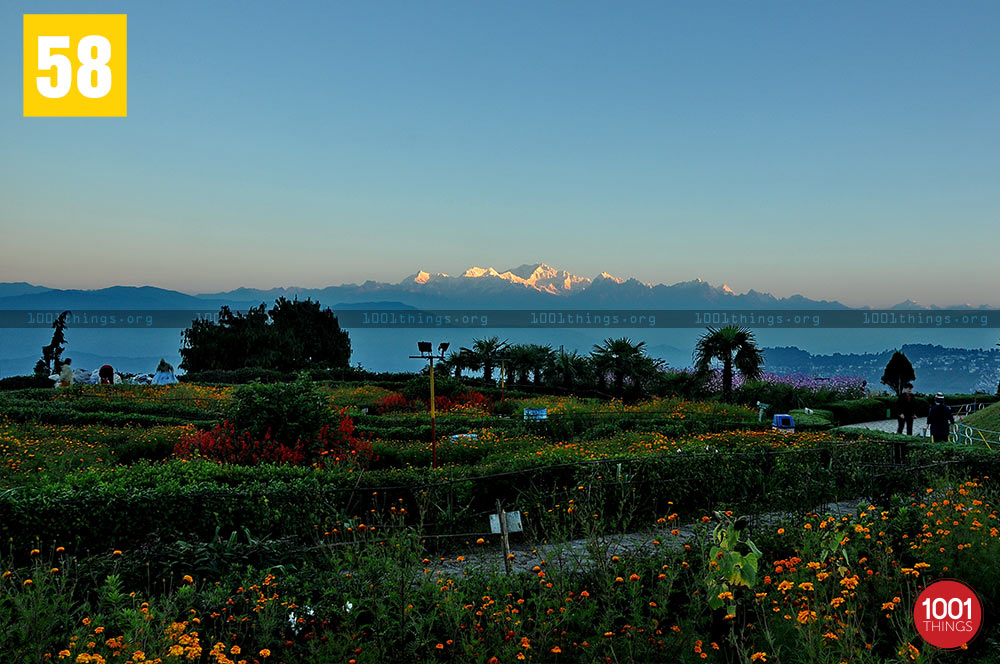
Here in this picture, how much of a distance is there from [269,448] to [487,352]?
2037cm

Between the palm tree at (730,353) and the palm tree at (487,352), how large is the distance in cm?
938

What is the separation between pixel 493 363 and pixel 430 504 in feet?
75.4

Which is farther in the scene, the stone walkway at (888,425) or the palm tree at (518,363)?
the palm tree at (518,363)

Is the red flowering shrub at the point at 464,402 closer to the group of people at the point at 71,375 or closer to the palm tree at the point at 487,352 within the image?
the palm tree at the point at 487,352

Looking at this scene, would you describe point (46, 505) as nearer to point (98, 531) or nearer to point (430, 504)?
point (98, 531)

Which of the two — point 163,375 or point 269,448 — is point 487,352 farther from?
point 269,448

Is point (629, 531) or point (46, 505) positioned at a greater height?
point (46, 505)

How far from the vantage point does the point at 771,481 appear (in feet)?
31.4

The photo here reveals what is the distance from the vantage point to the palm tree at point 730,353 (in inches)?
1035

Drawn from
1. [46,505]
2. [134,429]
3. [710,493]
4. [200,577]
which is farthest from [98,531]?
[134,429]

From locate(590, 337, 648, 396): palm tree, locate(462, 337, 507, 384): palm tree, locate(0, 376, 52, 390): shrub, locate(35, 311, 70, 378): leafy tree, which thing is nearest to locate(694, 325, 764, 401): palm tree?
locate(590, 337, 648, 396): palm tree

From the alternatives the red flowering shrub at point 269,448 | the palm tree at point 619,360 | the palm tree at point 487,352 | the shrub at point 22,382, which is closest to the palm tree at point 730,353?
the palm tree at point 619,360

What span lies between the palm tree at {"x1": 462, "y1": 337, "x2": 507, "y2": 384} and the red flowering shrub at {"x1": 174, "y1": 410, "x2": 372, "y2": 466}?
19.1 meters

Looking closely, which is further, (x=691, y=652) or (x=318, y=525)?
(x=318, y=525)
